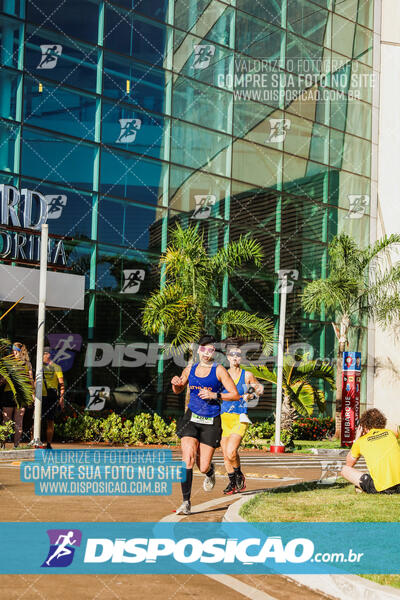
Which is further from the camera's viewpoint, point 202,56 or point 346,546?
point 202,56

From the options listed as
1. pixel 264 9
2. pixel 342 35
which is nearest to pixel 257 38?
pixel 264 9

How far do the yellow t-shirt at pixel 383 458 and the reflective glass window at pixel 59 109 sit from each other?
16680 mm

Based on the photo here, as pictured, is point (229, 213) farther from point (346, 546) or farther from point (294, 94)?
point (346, 546)

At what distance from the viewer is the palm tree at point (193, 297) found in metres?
22.7

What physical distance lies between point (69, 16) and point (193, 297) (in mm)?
9266

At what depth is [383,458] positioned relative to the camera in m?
10.0

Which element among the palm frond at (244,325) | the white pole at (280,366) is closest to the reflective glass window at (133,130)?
the palm frond at (244,325)

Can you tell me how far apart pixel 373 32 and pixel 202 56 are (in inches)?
378

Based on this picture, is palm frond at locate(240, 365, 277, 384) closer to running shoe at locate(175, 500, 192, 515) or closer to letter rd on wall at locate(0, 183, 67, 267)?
letter rd on wall at locate(0, 183, 67, 267)

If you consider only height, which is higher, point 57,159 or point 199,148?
point 199,148

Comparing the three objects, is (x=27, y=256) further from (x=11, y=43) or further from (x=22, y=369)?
(x=11, y=43)

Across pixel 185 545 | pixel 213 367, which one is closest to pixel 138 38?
pixel 213 367

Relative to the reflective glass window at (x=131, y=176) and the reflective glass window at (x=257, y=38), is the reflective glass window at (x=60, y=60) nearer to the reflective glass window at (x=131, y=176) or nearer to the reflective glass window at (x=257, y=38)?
the reflective glass window at (x=131, y=176)

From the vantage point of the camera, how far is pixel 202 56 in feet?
95.3
